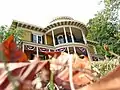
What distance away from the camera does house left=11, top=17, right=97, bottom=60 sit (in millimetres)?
30750

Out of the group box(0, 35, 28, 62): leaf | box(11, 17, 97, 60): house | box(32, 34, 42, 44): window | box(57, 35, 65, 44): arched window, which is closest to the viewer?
box(0, 35, 28, 62): leaf

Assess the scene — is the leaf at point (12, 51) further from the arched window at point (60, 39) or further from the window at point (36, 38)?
the arched window at point (60, 39)

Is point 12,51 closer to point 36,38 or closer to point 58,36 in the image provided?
point 36,38

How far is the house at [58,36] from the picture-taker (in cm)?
3075

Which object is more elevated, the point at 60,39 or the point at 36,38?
the point at 36,38

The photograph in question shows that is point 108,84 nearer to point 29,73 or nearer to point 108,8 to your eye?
point 29,73

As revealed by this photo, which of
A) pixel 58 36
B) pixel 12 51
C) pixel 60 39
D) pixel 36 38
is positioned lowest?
pixel 12 51

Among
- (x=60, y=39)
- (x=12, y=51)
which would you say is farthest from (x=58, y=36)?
(x=12, y=51)

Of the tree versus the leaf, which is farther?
the tree

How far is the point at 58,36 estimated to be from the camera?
3297 centimetres

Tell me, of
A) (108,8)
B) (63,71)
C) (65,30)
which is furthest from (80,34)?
(63,71)

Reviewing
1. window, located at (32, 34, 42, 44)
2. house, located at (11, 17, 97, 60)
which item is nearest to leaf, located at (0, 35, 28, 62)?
house, located at (11, 17, 97, 60)

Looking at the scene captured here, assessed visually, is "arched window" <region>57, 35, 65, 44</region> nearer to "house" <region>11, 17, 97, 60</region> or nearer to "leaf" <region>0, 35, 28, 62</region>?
"house" <region>11, 17, 97, 60</region>

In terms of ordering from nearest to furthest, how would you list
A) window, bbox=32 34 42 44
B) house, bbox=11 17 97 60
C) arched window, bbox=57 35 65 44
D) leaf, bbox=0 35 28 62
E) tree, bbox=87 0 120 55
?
leaf, bbox=0 35 28 62
tree, bbox=87 0 120 55
house, bbox=11 17 97 60
window, bbox=32 34 42 44
arched window, bbox=57 35 65 44
